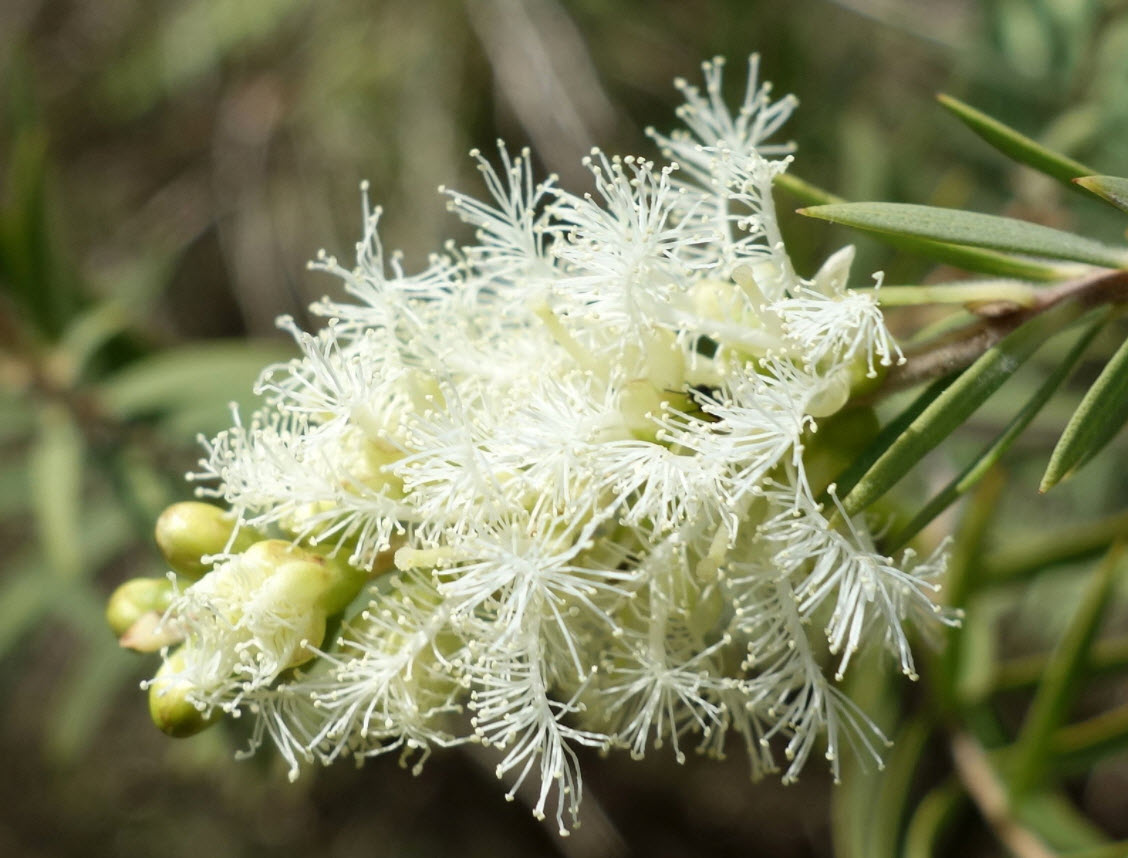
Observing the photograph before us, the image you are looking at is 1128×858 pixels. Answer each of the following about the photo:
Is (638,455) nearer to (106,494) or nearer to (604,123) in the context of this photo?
(106,494)

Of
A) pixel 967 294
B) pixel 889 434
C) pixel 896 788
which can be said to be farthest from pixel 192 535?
pixel 896 788

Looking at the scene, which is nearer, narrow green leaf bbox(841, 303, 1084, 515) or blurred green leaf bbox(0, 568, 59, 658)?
narrow green leaf bbox(841, 303, 1084, 515)

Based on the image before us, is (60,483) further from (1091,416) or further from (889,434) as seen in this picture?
(1091,416)

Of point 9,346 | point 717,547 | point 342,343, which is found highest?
point 9,346

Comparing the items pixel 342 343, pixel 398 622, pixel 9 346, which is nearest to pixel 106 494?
pixel 9 346

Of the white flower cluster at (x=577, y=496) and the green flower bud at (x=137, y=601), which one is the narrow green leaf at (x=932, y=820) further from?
the green flower bud at (x=137, y=601)

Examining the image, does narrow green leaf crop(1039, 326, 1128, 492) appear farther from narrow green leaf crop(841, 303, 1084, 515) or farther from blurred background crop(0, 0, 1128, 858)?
blurred background crop(0, 0, 1128, 858)

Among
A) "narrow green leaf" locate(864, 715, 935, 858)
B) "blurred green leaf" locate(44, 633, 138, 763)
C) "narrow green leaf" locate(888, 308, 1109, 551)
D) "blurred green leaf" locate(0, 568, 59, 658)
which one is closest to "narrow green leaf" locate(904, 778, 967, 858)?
"narrow green leaf" locate(864, 715, 935, 858)
